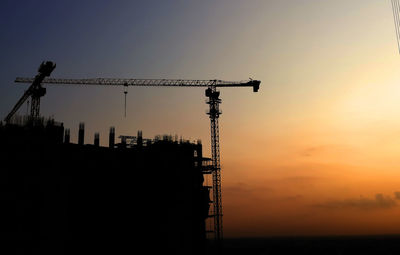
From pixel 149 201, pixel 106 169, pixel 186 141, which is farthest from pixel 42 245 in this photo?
pixel 186 141

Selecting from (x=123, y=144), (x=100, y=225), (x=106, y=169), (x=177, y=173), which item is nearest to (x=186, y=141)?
(x=177, y=173)

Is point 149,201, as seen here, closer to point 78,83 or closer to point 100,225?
point 100,225

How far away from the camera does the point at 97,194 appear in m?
53.9

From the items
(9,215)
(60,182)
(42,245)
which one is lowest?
(42,245)

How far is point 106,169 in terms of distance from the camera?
183ft

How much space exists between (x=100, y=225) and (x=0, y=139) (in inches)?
711

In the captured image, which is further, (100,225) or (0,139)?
(100,225)

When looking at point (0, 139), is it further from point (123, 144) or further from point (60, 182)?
point (123, 144)

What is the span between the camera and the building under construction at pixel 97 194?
46.1 m

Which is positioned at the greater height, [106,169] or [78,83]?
[78,83]

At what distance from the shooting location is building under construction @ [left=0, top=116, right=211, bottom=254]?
151 ft

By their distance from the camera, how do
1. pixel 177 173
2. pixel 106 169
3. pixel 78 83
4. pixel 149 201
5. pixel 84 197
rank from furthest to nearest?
pixel 78 83 → pixel 177 173 → pixel 149 201 → pixel 106 169 → pixel 84 197

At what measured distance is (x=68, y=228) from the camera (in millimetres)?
49125

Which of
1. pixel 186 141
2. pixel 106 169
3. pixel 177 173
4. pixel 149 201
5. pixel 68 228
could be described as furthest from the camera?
pixel 186 141
